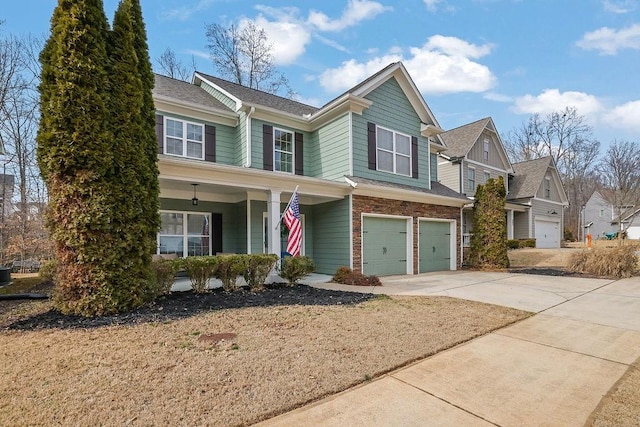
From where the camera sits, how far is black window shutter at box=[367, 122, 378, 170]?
11117mm

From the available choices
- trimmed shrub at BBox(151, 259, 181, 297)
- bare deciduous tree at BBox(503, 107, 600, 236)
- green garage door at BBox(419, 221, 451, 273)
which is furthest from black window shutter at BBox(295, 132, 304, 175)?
bare deciduous tree at BBox(503, 107, 600, 236)

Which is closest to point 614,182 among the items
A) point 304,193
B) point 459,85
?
point 459,85

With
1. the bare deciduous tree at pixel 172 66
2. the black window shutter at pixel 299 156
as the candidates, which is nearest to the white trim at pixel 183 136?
the black window shutter at pixel 299 156

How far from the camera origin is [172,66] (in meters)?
23.3

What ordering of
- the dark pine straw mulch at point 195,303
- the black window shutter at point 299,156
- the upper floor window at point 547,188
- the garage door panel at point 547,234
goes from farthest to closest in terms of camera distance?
the upper floor window at point 547,188, the garage door panel at point 547,234, the black window shutter at point 299,156, the dark pine straw mulch at point 195,303

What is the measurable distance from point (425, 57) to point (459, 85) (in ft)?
23.9

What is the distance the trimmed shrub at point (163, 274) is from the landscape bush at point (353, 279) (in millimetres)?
4545

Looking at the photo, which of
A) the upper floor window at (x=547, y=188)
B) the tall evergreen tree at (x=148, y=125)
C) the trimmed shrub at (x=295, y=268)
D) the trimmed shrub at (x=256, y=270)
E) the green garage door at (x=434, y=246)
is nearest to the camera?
the tall evergreen tree at (x=148, y=125)

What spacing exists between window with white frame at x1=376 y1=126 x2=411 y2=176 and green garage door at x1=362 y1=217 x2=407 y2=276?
1.93 metres

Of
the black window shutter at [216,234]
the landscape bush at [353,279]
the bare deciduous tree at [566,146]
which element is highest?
the bare deciduous tree at [566,146]

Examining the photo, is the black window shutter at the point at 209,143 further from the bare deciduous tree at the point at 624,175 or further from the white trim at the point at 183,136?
the bare deciduous tree at the point at 624,175

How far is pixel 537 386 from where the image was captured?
10.1 ft

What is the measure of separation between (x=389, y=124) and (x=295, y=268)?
6.73 meters

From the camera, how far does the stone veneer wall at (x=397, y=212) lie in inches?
403
